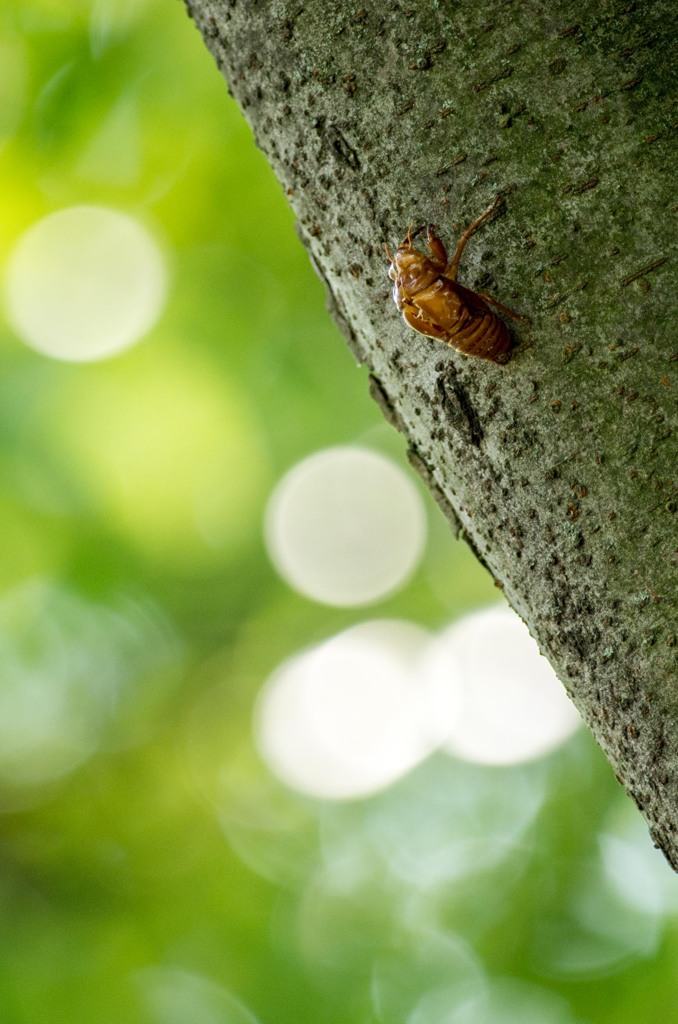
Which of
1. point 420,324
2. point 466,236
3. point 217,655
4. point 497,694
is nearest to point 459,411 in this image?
point 420,324

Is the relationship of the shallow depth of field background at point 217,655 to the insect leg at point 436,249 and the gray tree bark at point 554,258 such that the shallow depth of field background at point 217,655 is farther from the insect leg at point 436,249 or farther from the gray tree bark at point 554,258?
the insect leg at point 436,249

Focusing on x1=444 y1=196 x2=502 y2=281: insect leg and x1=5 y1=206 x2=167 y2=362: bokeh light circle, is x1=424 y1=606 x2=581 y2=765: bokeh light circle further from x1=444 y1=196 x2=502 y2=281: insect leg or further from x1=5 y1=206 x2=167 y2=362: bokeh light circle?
x1=444 y1=196 x2=502 y2=281: insect leg

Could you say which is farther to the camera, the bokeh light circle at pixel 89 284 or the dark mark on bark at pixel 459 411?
the bokeh light circle at pixel 89 284

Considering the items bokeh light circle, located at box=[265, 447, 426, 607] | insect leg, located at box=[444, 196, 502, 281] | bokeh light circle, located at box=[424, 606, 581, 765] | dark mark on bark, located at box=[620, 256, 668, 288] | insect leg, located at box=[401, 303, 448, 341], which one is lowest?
bokeh light circle, located at box=[424, 606, 581, 765]

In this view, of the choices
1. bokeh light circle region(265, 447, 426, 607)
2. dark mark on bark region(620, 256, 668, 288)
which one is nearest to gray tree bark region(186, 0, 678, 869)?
dark mark on bark region(620, 256, 668, 288)

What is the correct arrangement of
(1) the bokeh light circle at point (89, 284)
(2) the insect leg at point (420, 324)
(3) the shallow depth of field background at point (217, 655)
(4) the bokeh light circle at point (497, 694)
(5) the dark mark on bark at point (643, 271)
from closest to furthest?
(5) the dark mark on bark at point (643, 271) < (2) the insect leg at point (420, 324) < (3) the shallow depth of field background at point (217, 655) < (1) the bokeh light circle at point (89, 284) < (4) the bokeh light circle at point (497, 694)

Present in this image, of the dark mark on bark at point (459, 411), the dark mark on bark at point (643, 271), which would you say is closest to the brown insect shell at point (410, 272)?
the dark mark on bark at point (459, 411)

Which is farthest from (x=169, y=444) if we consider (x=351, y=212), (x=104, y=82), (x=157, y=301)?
(x=351, y=212)
